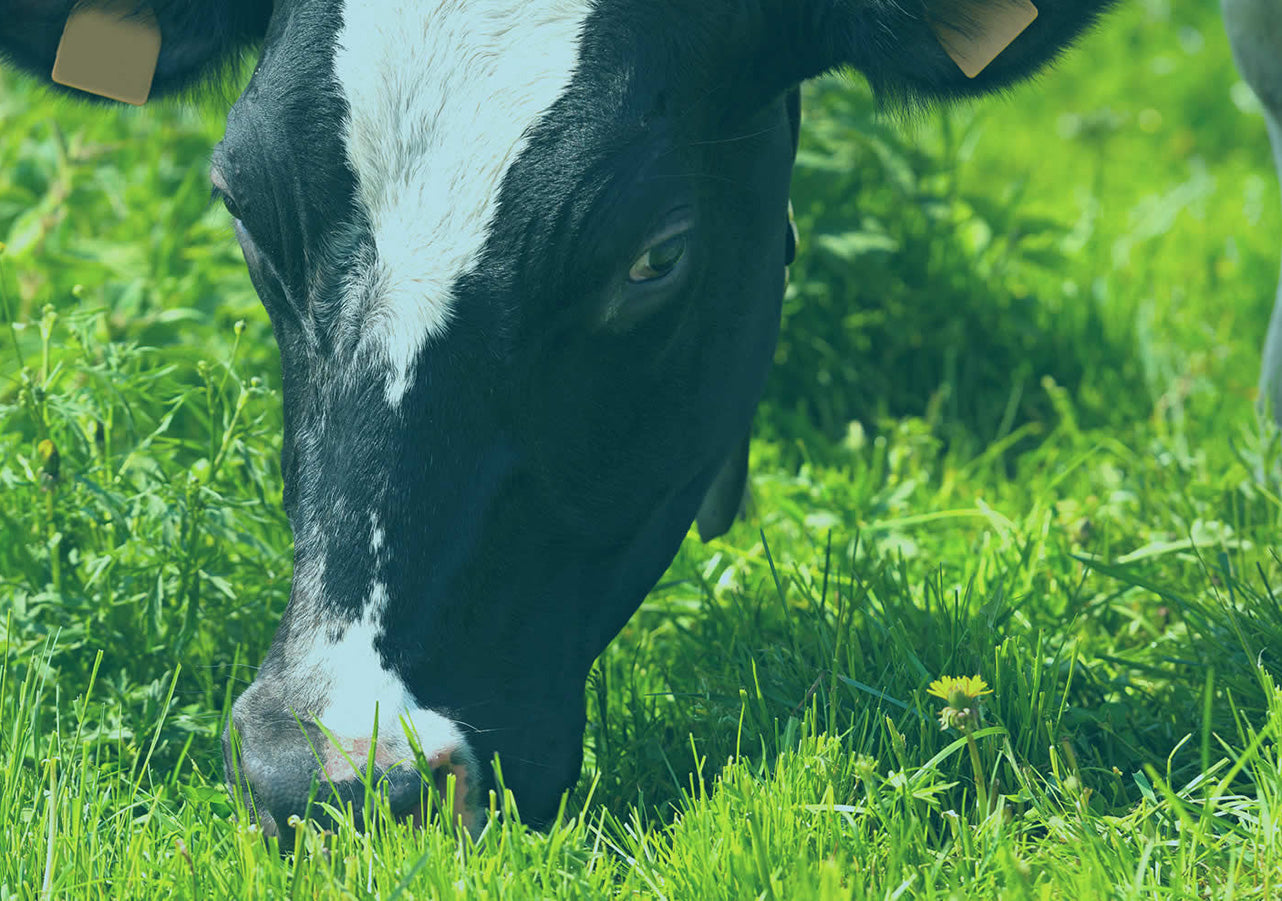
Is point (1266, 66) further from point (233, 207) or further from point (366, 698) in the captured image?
point (366, 698)

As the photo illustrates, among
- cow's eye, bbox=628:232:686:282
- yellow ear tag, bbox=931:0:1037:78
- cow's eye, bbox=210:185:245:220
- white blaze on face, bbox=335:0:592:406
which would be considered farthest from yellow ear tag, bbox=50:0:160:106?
yellow ear tag, bbox=931:0:1037:78

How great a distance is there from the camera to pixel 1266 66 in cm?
320

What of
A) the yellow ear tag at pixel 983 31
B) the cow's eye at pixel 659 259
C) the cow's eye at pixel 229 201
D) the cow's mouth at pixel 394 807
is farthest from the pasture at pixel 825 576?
the cow's eye at pixel 659 259

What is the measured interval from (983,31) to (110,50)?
1.49 meters

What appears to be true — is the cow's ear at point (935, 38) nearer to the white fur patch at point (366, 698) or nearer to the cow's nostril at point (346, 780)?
the white fur patch at point (366, 698)

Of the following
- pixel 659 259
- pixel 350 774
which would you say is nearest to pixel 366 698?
pixel 350 774

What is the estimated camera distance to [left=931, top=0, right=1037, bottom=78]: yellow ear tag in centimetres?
244

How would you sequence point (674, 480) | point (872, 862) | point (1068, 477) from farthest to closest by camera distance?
point (1068, 477) → point (674, 480) → point (872, 862)

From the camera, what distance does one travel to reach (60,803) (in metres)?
2.11

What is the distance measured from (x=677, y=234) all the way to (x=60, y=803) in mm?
1180

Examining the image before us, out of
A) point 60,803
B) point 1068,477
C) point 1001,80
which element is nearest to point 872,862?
point 60,803

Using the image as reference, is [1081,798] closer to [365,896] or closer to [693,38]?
[365,896]

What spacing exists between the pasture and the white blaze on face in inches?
26.8

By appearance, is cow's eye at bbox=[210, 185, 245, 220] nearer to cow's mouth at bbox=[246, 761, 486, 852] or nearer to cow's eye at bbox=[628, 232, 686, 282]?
cow's eye at bbox=[628, 232, 686, 282]
